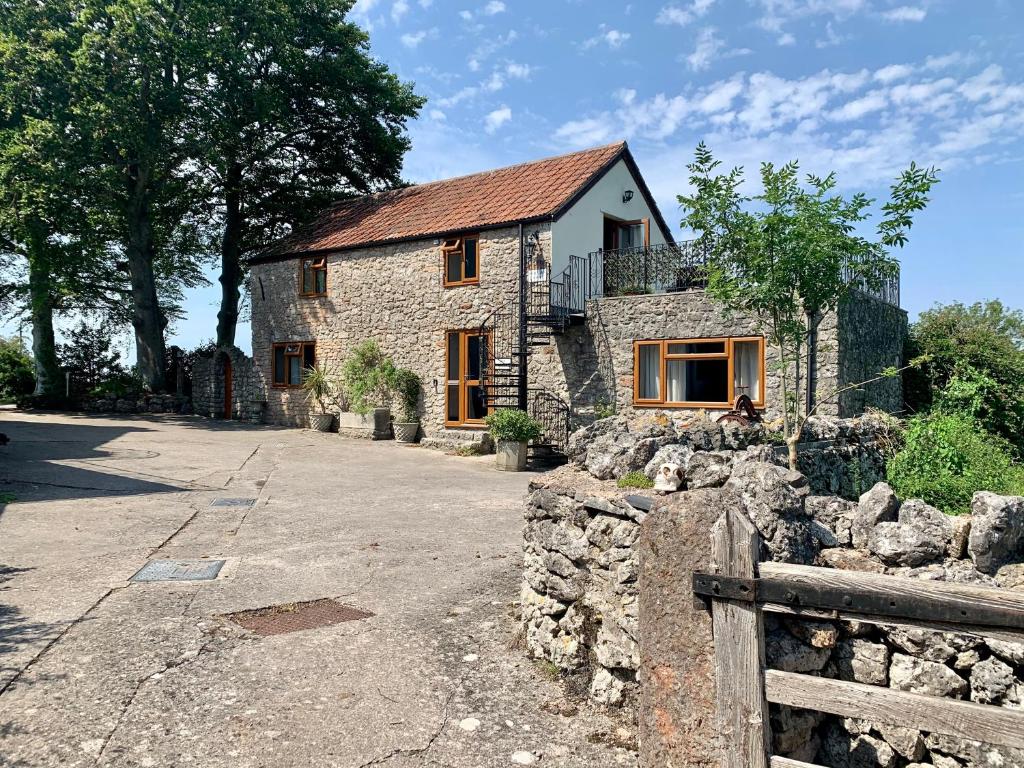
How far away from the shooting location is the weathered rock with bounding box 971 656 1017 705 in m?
2.79

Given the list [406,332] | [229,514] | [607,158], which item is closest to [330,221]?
[406,332]

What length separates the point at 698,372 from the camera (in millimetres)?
14648

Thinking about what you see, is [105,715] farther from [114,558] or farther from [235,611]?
[114,558]

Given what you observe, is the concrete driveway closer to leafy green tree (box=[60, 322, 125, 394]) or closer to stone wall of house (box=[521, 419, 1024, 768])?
stone wall of house (box=[521, 419, 1024, 768])

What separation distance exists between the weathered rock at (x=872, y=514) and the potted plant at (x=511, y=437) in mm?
10684

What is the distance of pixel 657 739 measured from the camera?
3072mm

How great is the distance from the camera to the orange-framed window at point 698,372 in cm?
1391

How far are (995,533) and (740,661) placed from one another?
1519 millimetres

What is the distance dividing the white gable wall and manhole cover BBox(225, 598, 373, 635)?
1171cm

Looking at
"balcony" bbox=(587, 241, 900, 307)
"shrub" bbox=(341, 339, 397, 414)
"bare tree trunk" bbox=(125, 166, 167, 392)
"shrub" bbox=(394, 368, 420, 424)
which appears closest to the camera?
"balcony" bbox=(587, 241, 900, 307)

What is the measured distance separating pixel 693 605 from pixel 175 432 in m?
18.7

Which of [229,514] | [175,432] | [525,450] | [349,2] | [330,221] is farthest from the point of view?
[349,2]

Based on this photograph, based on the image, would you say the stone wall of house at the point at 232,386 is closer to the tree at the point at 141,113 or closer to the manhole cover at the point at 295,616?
the tree at the point at 141,113

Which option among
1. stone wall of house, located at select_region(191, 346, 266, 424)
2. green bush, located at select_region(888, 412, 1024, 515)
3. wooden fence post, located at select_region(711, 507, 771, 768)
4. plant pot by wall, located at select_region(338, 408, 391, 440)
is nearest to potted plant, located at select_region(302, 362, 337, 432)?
plant pot by wall, located at select_region(338, 408, 391, 440)
